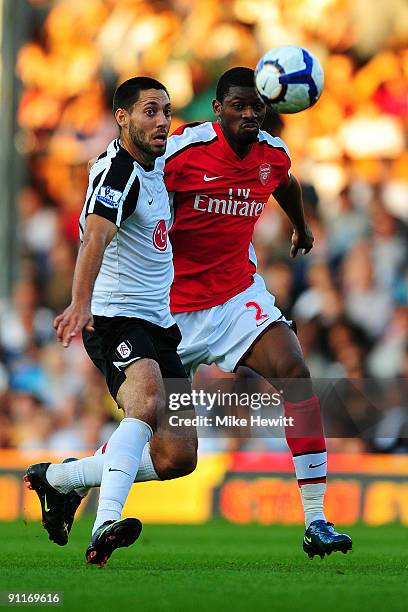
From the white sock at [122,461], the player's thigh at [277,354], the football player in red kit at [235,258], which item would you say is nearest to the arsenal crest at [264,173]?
the football player in red kit at [235,258]

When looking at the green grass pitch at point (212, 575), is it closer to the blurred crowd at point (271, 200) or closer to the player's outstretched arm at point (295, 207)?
the player's outstretched arm at point (295, 207)

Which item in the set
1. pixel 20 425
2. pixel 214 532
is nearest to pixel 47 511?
pixel 214 532

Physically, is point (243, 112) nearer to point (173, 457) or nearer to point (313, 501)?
point (173, 457)

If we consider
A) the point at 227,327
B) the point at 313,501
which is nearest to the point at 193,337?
the point at 227,327

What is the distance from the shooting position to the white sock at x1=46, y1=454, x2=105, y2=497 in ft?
22.4

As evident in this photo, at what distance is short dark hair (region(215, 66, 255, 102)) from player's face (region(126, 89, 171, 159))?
0.72m

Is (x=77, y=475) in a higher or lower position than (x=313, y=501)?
higher

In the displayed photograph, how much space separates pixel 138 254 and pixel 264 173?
1.24 meters

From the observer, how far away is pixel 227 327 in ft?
24.7

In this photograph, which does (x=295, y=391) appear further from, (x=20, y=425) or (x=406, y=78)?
(x=406, y=78)

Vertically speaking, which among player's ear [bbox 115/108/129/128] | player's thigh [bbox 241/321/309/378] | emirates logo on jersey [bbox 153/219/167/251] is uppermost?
player's ear [bbox 115/108/129/128]

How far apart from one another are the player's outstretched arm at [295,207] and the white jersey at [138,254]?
1185mm

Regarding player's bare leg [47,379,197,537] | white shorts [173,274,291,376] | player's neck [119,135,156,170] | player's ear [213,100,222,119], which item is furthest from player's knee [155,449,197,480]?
player's ear [213,100,222,119]

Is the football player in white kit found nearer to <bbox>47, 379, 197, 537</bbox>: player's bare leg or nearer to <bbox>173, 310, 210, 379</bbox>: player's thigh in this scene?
<bbox>47, 379, 197, 537</bbox>: player's bare leg
